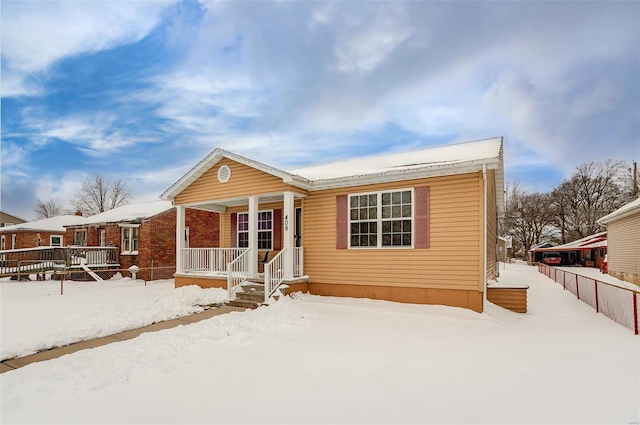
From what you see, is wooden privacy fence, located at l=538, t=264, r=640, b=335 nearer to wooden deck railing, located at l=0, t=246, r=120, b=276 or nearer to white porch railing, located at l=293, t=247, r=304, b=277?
white porch railing, located at l=293, t=247, r=304, b=277

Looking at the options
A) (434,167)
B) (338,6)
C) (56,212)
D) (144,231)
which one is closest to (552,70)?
(338,6)

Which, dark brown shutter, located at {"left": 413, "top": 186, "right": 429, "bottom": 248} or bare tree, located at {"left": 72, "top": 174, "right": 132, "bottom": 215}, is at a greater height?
bare tree, located at {"left": 72, "top": 174, "right": 132, "bottom": 215}

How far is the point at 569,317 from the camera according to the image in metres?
9.04

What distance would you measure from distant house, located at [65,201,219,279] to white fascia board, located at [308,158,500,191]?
Answer: 1115cm

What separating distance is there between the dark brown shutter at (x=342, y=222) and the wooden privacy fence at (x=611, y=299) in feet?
22.2

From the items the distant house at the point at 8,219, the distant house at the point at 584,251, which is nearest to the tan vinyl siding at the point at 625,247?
the distant house at the point at 584,251

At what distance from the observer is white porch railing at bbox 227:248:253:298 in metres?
10.4

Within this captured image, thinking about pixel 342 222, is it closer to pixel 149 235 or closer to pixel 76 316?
pixel 76 316

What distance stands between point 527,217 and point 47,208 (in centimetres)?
7763

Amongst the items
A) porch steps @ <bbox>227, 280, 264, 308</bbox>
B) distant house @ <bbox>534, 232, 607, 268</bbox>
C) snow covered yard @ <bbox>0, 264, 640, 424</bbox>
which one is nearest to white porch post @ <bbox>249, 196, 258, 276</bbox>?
porch steps @ <bbox>227, 280, 264, 308</bbox>

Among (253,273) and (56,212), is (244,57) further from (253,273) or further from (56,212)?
(56,212)

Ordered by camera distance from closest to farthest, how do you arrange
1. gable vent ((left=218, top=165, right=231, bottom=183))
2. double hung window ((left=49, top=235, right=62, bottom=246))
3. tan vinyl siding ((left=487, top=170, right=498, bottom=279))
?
1. tan vinyl siding ((left=487, top=170, right=498, bottom=279))
2. gable vent ((left=218, top=165, right=231, bottom=183))
3. double hung window ((left=49, top=235, right=62, bottom=246))

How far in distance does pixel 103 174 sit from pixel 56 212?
19.5 metres

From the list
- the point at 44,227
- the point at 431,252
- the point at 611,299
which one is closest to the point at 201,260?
the point at 431,252
